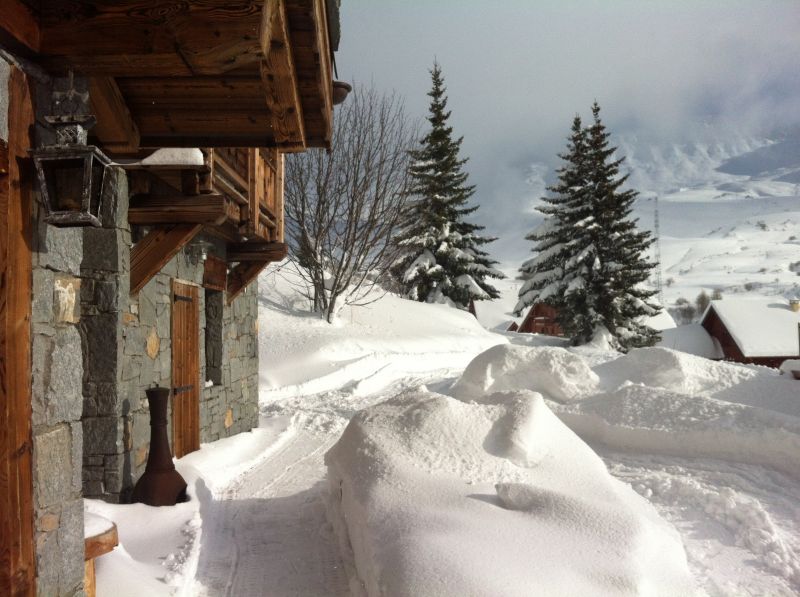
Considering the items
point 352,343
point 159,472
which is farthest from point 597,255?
point 159,472

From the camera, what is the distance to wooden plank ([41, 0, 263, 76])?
7.91ft

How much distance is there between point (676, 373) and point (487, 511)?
7479 mm

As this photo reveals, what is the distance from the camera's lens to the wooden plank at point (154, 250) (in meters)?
5.48

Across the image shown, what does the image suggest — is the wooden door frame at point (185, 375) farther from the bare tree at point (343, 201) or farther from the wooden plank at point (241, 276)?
the bare tree at point (343, 201)

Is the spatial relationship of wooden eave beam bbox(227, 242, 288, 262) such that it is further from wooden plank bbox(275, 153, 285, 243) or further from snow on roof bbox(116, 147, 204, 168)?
snow on roof bbox(116, 147, 204, 168)

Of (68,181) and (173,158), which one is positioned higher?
(173,158)

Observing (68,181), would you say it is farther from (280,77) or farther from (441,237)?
(441,237)

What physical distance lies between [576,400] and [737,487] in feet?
10.1

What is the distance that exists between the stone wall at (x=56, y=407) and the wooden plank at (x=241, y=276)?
5.74 meters

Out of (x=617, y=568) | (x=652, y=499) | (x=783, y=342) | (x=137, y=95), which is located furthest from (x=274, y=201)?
(x=783, y=342)

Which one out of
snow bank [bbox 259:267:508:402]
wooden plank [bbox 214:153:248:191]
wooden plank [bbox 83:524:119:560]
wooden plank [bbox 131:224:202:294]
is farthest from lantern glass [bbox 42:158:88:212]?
snow bank [bbox 259:267:508:402]

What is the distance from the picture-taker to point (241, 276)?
28.8 feet

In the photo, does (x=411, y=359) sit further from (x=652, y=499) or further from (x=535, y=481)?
(x=535, y=481)

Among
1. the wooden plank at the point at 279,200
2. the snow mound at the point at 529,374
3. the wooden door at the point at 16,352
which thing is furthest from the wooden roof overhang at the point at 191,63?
the snow mound at the point at 529,374
